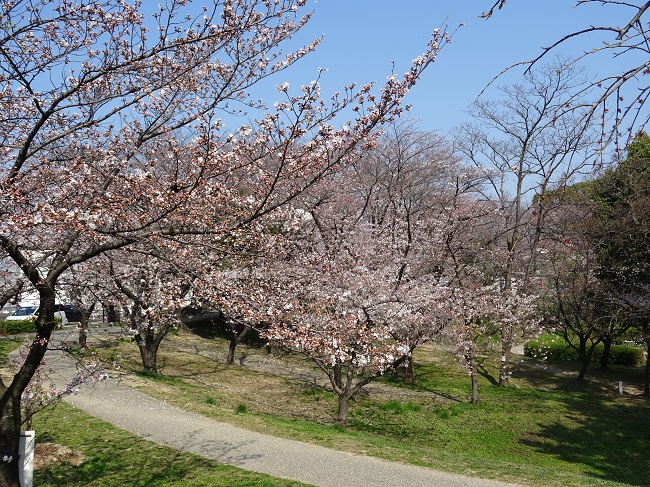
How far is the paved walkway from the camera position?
7.06 meters

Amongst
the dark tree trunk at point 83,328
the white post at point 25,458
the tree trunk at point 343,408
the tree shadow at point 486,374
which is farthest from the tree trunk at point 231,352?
the white post at point 25,458

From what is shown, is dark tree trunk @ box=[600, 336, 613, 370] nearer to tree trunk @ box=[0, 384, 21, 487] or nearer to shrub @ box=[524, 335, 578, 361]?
shrub @ box=[524, 335, 578, 361]

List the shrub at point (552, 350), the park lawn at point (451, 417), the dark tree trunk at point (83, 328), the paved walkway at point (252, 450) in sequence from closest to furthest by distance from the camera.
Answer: the paved walkway at point (252, 450)
the dark tree trunk at point (83, 328)
the park lawn at point (451, 417)
the shrub at point (552, 350)

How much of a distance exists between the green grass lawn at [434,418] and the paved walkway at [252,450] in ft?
1.17

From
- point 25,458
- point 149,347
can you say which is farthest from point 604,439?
point 25,458

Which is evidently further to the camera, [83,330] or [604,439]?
[604,439]

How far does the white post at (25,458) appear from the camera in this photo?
5.68 metres

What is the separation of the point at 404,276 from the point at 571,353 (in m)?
11.7

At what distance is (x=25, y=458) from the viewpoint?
5.70 metres

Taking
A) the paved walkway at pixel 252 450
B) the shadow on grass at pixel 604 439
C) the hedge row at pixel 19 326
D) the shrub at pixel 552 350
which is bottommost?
the shadow on grass at pixel 604 439

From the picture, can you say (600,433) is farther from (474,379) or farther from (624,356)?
(624,356)

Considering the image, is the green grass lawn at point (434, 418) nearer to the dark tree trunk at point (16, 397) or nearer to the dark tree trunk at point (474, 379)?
the dark tree trunk at point (474, 379)

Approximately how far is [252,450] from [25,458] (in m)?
3.19

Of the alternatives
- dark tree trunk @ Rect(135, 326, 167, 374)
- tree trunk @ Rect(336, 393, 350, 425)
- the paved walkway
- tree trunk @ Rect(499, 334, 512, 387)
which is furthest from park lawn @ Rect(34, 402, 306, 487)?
tree trunk @ Rect(499, 334, 512, 387)
